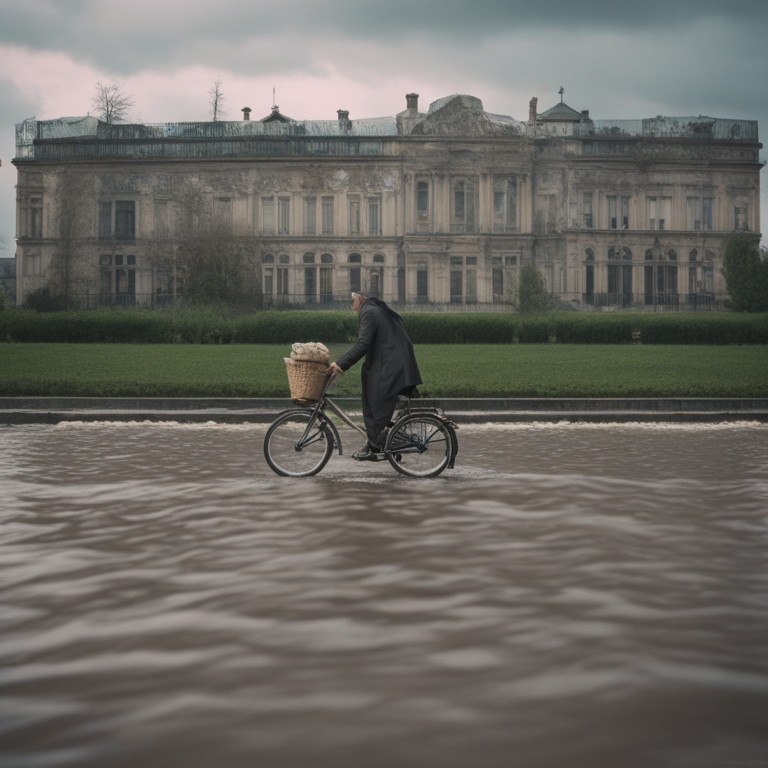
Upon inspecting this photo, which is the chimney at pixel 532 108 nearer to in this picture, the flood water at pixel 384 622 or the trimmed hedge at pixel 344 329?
the trimmed hedge at pixel 344 329

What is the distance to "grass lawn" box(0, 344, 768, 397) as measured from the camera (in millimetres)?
18109

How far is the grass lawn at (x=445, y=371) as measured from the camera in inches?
713

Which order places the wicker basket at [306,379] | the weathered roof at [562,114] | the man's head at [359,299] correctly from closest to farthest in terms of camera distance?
the wicker basket at [306,379], the man's head at [359,299], the weathered roof at [562,114]

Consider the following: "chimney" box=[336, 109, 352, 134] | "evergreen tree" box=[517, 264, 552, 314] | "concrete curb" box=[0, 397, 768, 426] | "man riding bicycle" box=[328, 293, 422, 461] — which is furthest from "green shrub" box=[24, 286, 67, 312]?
"man riding bicycle" box=[328, 293, 422, 461]

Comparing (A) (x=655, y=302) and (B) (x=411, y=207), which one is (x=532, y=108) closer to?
(B) (x=411, y=207)

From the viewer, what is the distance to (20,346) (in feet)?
99.3

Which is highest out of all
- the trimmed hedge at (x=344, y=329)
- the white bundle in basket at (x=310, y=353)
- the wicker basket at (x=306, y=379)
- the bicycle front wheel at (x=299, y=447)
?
the trimmed hedge at (x=344, y=329)

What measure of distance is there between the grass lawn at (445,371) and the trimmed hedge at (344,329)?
246 centimetres

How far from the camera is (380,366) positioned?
9.87m

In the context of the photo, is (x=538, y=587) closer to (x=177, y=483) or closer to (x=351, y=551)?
(x=351, y=551)

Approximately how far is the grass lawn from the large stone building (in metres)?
30.0


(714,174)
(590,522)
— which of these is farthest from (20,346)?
(714,174)

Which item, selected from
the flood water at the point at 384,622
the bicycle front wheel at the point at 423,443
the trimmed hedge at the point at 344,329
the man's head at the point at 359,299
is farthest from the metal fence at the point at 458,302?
the flood water at the point at 384,622

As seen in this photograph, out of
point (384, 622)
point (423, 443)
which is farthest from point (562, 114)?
point (384, 622)
